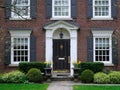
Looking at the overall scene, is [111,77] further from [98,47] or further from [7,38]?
[7,38]

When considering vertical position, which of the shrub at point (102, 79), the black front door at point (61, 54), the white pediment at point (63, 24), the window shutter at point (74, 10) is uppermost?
the window shutter at point (74, 10)

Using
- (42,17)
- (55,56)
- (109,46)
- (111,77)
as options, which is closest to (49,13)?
(42,17)

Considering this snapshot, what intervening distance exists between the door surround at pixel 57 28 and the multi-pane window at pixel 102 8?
1.79m

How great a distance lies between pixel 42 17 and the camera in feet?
91.1

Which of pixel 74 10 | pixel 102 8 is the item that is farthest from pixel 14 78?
pixel 102 8

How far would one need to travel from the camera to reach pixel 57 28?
27656 millimetres

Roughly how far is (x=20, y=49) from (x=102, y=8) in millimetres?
6383

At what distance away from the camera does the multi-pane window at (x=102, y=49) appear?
91.0 ft

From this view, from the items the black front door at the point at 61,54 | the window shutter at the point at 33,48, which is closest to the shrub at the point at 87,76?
the black front door at the point at 61,54

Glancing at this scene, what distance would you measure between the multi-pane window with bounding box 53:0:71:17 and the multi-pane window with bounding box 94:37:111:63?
280 centimetres

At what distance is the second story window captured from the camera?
1097 inches

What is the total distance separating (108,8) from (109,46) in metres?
2.65

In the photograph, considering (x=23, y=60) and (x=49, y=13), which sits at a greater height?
(x=49, y=13)

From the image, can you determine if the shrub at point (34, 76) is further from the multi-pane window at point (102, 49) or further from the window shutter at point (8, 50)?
the multi-pane window at point (102, 49)
